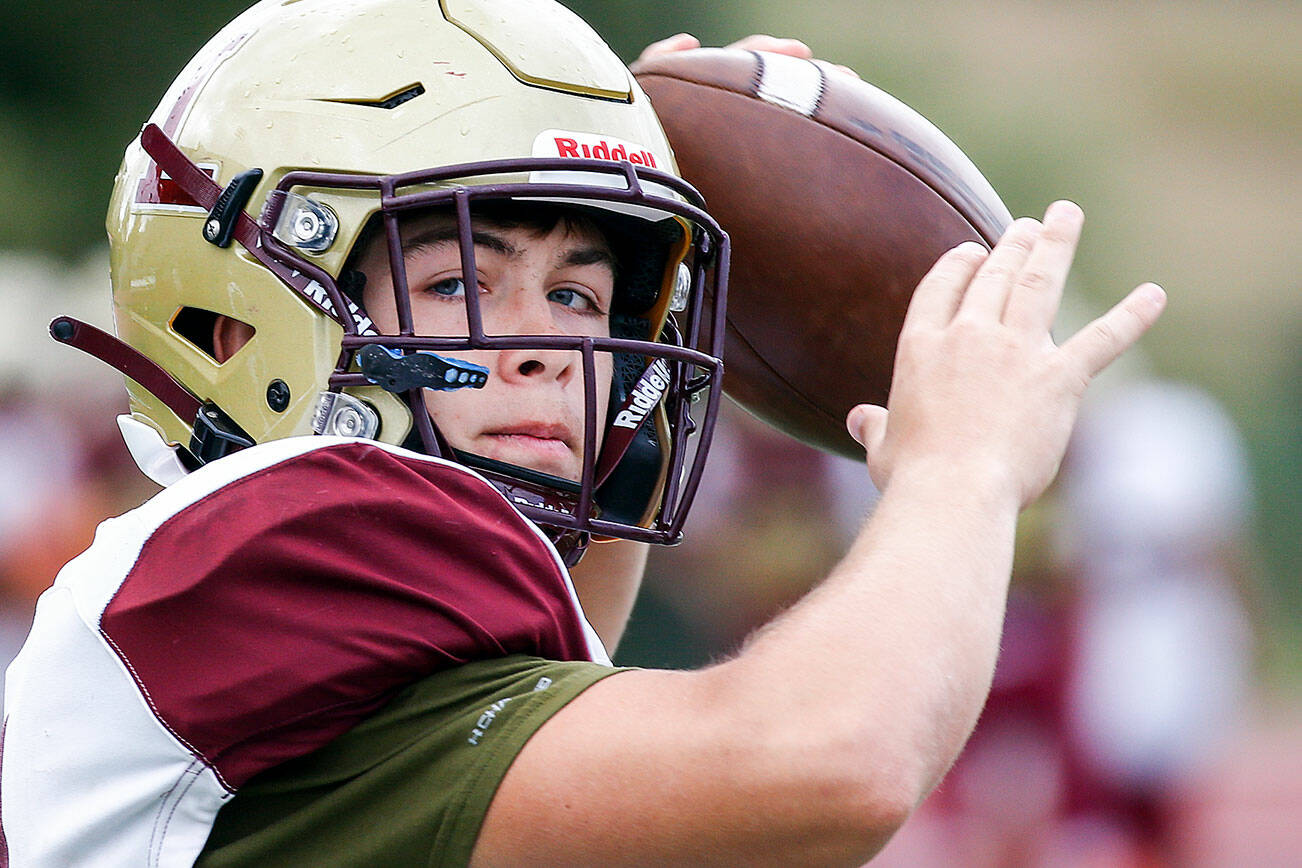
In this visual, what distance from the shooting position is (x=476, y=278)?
182 centimetres

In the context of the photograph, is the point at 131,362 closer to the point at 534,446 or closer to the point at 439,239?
the point at 439,239

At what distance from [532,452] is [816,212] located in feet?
1.84

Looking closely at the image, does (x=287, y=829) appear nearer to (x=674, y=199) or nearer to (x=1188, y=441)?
(x=674, y=199)

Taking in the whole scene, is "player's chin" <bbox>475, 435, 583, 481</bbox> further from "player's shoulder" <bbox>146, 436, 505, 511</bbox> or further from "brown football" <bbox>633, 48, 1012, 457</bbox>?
"brown football" <bbox>633, 48, 1012, 457</bbox>

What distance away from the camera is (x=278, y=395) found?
1.89 meters

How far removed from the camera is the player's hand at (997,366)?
4.93ft

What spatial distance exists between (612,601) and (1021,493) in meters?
1.04

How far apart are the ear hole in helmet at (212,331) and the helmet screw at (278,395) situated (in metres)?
0.09

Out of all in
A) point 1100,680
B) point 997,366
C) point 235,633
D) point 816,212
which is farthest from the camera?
point 1100,680

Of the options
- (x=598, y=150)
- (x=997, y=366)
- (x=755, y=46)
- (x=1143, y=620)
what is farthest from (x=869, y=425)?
(x=1143, y=620)

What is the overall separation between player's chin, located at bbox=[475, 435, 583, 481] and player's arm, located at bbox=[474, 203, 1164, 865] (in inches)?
19.3

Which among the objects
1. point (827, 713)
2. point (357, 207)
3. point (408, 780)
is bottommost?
Result: point (408, 780)

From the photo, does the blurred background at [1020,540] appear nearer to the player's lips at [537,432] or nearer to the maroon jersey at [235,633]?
the player's lips at [537,432]

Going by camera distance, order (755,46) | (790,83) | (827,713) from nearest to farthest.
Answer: (827,713) < (790,83) < (755,46)
